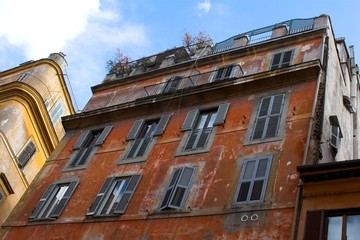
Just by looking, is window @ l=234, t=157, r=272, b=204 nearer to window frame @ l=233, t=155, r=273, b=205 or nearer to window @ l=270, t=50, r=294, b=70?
window frame @ l=233, t=155, r=273, b=205

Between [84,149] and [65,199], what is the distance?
109 inches

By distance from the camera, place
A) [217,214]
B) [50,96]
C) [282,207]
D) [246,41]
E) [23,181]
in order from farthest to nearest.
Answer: [50,96]
[23,181]
[246,41]
[217,214]
[282,207]

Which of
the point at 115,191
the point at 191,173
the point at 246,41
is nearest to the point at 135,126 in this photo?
the point at 115,191

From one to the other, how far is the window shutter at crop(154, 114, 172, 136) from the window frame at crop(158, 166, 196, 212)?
2.34 m

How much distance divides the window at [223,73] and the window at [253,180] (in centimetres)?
521

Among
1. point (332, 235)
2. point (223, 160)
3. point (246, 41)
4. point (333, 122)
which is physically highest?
point (246, 41)

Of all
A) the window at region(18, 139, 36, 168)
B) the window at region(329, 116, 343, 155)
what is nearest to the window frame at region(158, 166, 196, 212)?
the window at region(329, 116, 343, 155)

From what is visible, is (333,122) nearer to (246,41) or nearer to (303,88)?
(303,88)

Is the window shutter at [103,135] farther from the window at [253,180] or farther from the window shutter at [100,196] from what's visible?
the window at [253,180]

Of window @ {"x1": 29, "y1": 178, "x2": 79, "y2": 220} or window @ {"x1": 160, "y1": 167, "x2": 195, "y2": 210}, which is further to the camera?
window @ {"x1": 29, "y1": 178, "x2": 79, "y2": 220}

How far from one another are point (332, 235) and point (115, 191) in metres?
7.10

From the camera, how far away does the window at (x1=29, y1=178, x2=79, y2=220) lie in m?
13.8

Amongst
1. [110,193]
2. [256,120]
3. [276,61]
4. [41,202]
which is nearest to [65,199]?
[41,202]

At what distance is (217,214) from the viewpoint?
1057 cm
